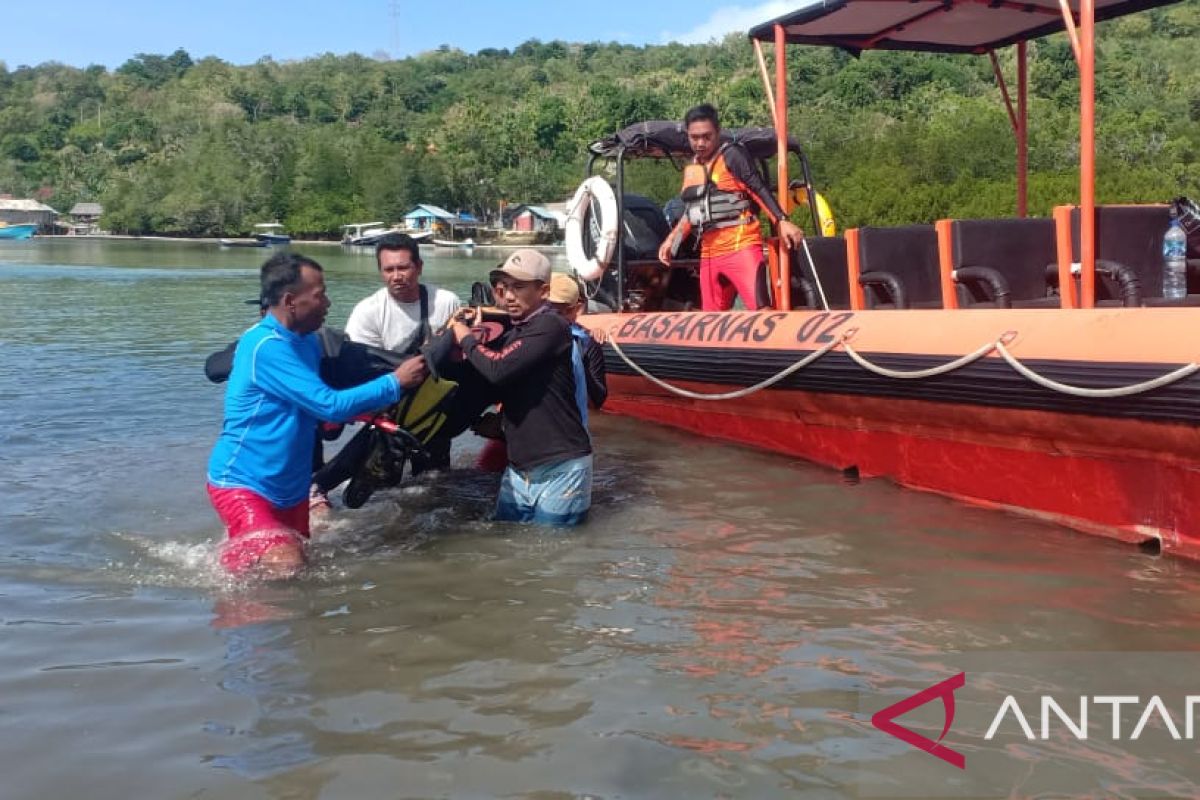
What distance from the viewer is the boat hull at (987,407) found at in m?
4.89

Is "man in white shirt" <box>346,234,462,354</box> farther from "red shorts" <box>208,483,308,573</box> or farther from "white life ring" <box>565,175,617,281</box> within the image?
"white life ring" <box>565,175,617,281</box>

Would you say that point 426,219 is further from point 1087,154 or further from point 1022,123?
point 1087,154

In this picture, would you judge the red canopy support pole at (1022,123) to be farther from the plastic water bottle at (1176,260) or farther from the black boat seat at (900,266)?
the plastic water bottle at (1176,260)

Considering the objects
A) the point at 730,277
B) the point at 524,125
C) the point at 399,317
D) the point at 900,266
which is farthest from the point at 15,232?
the point at 900,266

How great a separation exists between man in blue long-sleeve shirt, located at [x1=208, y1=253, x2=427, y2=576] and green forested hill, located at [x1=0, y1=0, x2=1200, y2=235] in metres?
20.3

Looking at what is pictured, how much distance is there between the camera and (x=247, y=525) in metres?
4.61

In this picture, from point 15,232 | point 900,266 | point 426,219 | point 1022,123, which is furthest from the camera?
point 426,219

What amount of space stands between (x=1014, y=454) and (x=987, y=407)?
283 mm

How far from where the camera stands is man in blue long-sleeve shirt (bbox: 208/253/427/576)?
4.49 meters

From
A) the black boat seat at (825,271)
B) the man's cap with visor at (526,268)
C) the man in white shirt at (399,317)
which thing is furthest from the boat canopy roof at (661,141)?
the man's cap with visor at (526,268)

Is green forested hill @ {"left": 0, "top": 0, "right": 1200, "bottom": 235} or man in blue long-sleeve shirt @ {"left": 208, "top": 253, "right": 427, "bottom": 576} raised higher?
green forested hill @ {"left": 0, "top": 0, "right": 1200, "bottom": 235}

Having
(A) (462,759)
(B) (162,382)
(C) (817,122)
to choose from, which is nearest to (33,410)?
(B) (162,382)

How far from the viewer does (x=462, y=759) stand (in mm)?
3217

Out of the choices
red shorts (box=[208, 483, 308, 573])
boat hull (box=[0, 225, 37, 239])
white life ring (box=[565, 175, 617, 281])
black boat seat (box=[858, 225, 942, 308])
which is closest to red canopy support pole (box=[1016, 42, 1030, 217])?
black boat seat (box=[858, 225, 942, 308])
